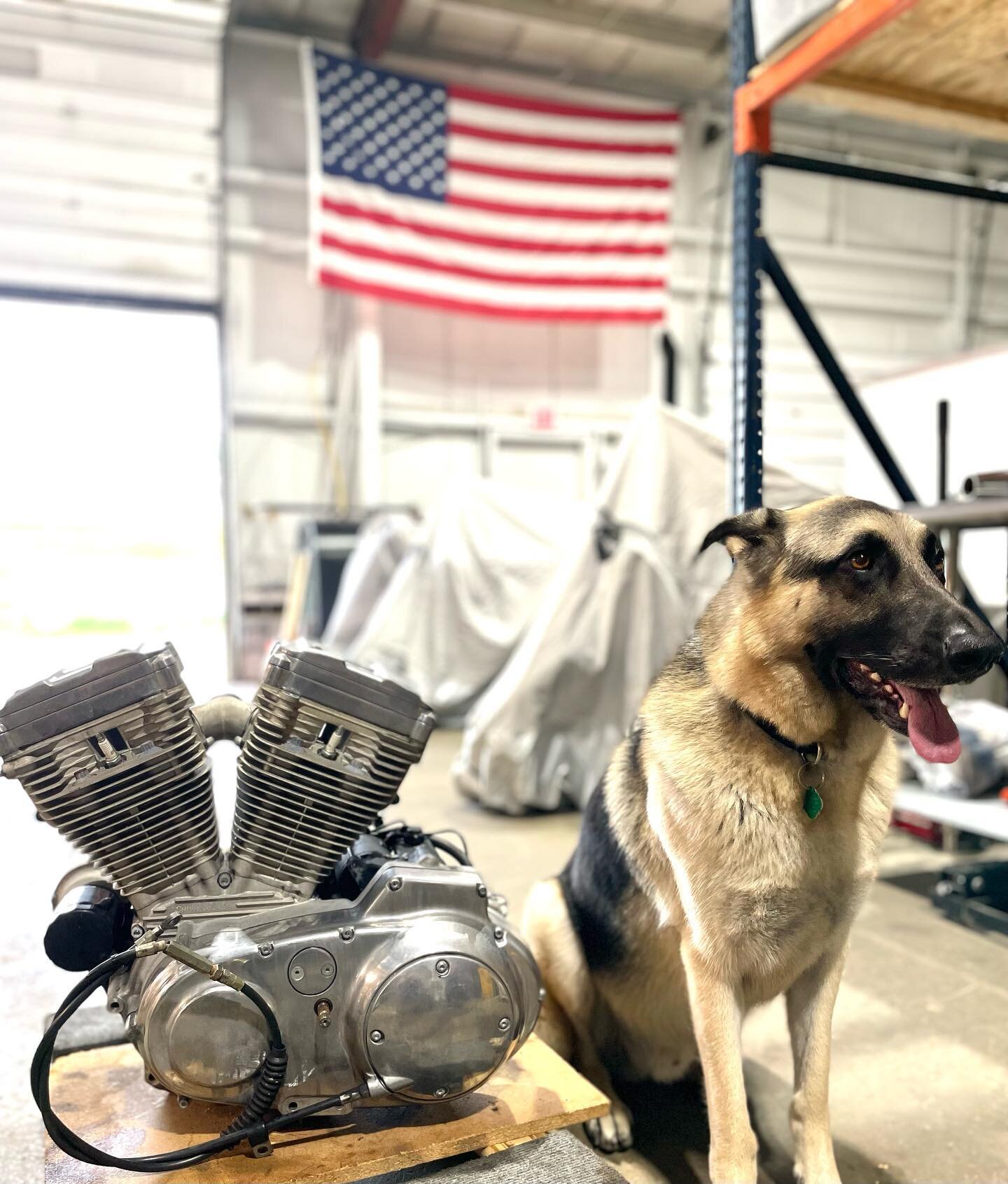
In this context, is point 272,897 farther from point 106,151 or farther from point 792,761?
point 106,151

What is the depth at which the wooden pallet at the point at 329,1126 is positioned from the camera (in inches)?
49.4

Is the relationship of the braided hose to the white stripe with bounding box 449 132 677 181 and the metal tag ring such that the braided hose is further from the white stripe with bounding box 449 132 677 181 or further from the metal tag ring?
the white stripe with bounding box 449 132 677 181

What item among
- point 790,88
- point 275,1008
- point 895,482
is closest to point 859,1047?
point 275,1008

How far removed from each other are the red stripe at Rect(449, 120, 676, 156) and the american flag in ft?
0.04

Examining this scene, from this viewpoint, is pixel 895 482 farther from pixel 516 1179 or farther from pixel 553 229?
pixel 553 229

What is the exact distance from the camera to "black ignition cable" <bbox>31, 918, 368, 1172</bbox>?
1.21 metres

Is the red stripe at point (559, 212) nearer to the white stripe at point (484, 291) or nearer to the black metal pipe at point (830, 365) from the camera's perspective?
the white stripe at point (484, 291)

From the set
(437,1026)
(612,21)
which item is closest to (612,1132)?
(437,1026)

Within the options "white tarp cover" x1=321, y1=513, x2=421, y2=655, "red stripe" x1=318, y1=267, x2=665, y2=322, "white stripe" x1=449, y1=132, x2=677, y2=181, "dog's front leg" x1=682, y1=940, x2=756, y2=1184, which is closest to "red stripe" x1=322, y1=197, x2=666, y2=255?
"red stripe" x1=318, y1=267, x2=665, y2=322

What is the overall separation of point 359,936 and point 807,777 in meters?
0.70

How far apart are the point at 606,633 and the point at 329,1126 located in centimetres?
267

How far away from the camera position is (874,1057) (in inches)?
75.3

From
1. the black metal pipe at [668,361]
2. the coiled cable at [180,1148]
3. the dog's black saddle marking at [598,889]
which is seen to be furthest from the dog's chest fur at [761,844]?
the black metal pipe at [668,361]

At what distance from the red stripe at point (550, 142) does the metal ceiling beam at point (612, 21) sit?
2.91ft
